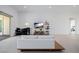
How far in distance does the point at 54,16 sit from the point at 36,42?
1.12 meters

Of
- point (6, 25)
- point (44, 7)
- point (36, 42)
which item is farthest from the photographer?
point (36, 42)

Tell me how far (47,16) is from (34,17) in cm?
42

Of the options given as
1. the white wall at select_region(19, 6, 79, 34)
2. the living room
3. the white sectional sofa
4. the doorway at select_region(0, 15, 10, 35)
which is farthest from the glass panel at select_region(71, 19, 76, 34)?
the doorway at select_region(0, 15, 10, 35)

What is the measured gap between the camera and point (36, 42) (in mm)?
4480

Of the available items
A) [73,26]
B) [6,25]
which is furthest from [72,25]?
[6,25]

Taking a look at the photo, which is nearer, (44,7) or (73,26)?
(44,7)

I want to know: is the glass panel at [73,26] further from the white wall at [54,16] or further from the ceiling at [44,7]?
the ceiling at [44,7]

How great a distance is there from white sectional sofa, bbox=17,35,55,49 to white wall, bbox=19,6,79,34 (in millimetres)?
463

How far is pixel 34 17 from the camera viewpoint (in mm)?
4098

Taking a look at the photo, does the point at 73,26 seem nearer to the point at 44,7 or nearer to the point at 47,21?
the point at 47,21

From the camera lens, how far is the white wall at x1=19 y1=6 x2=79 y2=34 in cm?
386

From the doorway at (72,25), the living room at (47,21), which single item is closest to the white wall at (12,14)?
the living room at (47,21)
